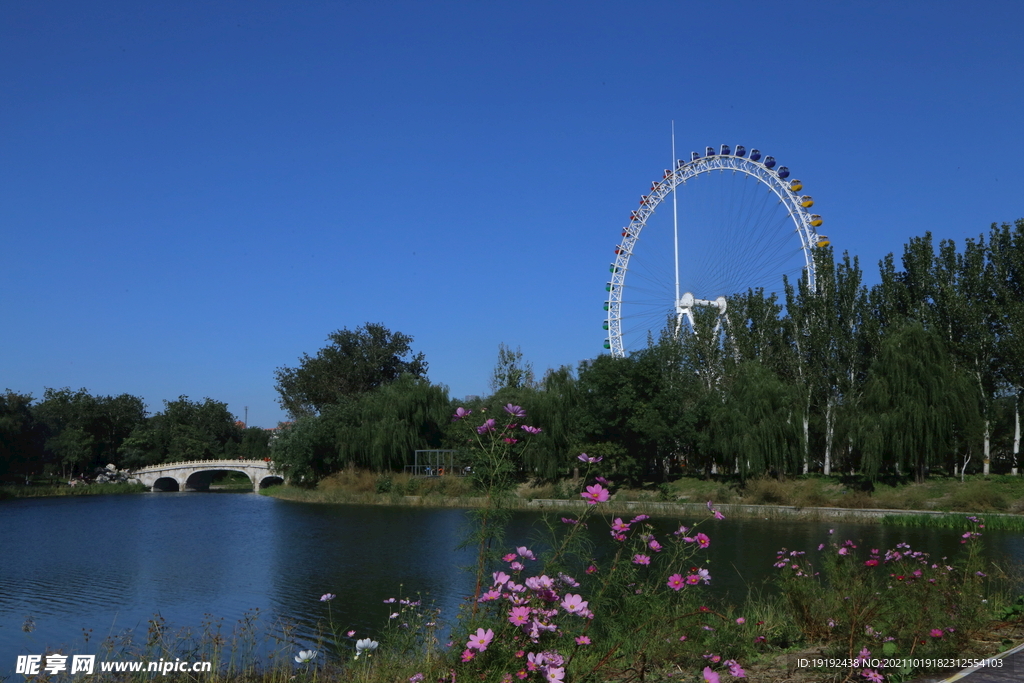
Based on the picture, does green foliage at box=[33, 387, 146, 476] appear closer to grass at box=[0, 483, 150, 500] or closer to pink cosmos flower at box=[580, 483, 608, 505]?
grass at box=[0, 483, 150, 500]

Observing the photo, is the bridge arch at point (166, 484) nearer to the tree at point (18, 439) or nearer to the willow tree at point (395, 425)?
the tree at point (18, 439)

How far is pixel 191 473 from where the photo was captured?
199 ft

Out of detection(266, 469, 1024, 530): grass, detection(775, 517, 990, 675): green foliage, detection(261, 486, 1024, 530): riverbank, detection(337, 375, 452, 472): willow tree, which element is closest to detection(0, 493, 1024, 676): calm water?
detection(261, 486, 1024, 530): riverbank

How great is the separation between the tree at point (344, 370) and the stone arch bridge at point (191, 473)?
5.54m

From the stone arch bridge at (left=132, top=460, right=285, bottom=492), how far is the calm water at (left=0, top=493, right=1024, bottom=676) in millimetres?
22797

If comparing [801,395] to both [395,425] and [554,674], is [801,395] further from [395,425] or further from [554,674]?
A: [554,674]

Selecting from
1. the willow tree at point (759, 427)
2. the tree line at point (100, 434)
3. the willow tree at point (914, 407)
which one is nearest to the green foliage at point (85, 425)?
the tree line at point (100, 434)

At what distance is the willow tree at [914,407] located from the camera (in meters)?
29.9

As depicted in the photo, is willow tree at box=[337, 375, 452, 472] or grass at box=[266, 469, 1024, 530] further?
willow tree at box=[337, 375, 452, 472]

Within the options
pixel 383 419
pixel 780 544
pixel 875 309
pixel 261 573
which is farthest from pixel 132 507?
pixel 875 309

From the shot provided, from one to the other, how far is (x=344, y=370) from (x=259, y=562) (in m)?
43.4

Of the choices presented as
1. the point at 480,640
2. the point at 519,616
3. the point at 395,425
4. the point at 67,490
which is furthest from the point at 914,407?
the point at 67,490

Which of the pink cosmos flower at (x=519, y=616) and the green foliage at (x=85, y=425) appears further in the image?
the green foliage at (x=85, y=425)

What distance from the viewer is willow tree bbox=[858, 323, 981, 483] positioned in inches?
1177
